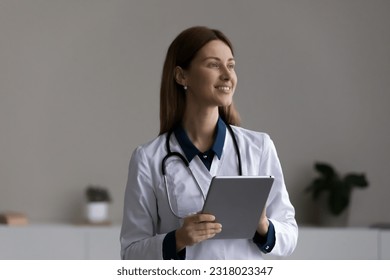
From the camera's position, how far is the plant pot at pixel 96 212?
13.8 ft

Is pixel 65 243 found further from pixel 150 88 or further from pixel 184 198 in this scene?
pixel 184 198

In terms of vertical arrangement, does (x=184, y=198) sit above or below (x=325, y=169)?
above

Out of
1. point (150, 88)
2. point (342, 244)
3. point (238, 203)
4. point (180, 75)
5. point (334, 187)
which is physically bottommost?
point (342, 244)

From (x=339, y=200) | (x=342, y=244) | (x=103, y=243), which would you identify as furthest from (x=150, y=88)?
(x=342, y=244)

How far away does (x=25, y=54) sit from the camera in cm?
440

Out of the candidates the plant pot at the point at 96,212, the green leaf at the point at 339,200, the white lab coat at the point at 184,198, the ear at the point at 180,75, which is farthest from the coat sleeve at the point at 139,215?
the green leaf at the point at 339,200

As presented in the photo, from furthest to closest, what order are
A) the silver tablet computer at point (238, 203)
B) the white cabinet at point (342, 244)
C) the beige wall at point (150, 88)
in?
the beige wall at point (150, 88), the white cabinet at point (342, 244), the silver tablet computer at point (238, 203)

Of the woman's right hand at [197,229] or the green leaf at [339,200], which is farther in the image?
the green leaf at [339,200]

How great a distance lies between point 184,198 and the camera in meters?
1.65

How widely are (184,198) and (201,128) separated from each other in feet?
0.60

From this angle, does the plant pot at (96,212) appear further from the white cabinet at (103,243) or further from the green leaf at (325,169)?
the green leaf at (325,169)

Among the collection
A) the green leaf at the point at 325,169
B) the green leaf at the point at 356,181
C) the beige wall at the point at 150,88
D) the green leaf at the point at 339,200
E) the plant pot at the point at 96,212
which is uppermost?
the beige wall at the point at 150,88

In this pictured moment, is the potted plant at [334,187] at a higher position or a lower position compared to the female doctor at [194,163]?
lower

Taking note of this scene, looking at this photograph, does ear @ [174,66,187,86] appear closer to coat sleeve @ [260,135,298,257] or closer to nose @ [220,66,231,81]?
nose @ [220,66,231,81]
